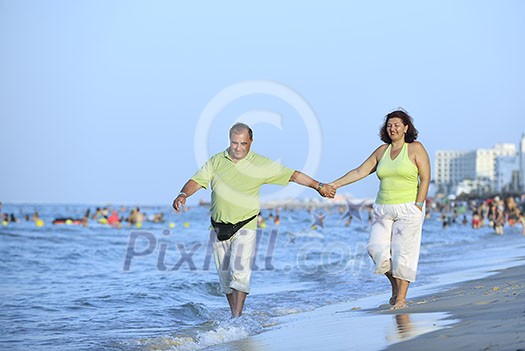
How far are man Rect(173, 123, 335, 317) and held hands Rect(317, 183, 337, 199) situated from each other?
54 cm

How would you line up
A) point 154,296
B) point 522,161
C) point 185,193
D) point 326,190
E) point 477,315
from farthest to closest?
point 522,161, point 154,296, point 326,190, point 185,193, point 477,315

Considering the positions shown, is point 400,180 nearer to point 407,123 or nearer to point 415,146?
point 415,146

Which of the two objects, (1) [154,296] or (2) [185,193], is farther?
(1) [154,296]

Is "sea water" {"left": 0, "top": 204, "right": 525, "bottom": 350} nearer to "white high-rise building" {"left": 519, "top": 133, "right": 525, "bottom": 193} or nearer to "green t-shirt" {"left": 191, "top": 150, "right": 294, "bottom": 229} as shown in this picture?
"green t-shirt" {"left": 191, "top": 150, "right": 294, "bottom": 229}

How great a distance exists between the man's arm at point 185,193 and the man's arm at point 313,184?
860 millimetres

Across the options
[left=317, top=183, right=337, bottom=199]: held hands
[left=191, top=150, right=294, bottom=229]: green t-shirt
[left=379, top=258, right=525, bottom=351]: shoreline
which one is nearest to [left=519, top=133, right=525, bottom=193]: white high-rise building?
[left=379, top=258, right=525, bottom=351]: shoreline

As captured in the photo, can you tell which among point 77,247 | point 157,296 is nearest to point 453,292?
point 157,296

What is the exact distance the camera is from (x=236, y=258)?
727 cm

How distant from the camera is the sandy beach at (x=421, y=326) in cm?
499

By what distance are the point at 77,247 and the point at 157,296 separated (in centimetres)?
1473

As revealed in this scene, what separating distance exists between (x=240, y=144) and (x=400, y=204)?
1.49m

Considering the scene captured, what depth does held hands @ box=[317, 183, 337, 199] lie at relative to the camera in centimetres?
781

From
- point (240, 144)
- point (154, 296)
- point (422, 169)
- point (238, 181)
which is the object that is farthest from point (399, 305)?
point (154, 296)

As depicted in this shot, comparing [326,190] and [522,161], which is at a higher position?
[522,161]
